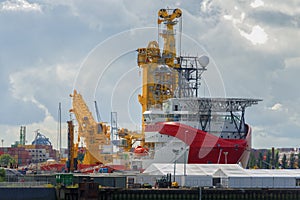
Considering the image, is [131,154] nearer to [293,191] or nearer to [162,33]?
[162,33]

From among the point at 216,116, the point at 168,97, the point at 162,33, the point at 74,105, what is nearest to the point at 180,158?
the point at 216,116

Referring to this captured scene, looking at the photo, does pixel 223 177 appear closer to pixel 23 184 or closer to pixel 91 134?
pixel 23 184

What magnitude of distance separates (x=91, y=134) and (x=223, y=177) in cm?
4651

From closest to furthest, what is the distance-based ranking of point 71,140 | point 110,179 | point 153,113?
point 110,179
point 153,113
point 71,140

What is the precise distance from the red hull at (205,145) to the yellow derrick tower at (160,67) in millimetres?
12500

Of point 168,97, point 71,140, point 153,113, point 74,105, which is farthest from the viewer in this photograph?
point 74,105

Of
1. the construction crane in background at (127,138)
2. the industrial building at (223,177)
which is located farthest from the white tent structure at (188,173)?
the construction crane in background at (127,138)

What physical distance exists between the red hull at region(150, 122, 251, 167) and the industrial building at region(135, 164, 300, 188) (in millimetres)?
7524

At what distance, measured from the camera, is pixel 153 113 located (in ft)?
→ 313

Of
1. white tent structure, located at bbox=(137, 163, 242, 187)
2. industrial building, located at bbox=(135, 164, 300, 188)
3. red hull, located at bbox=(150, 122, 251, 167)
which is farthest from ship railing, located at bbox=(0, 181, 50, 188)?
red hull, located at bbox=(150, 122, 251, 167)

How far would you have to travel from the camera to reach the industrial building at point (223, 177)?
7512cm

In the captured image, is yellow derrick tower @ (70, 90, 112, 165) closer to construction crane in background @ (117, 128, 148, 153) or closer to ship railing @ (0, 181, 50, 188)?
construction crane in background @ (117, 128, 148, 153)

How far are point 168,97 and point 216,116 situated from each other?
1301cm

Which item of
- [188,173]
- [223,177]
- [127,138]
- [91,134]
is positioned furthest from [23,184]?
[91,134]
